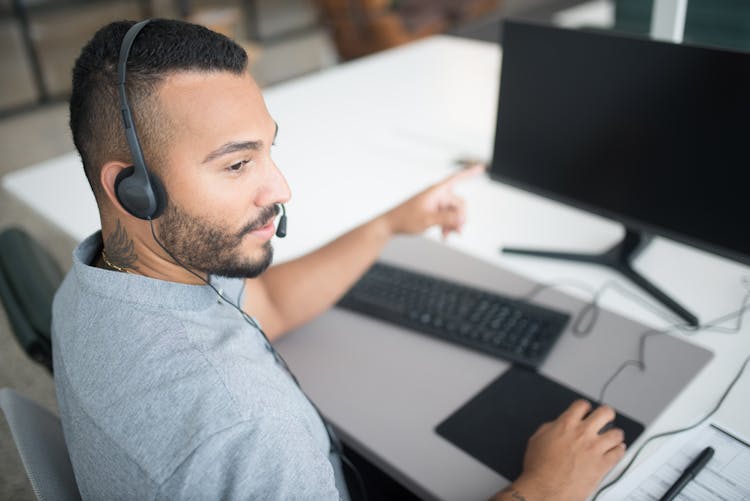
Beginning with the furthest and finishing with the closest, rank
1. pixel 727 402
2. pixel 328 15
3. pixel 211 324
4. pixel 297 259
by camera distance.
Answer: pixel 328 15 → pixel 297 259 → pixel 727 402 → pixel 211 324

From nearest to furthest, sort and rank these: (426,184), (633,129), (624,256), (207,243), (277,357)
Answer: (207,243)
(277,357)
(633,129)
(624,256)
(426,184)

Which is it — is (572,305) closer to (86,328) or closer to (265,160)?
(265,160)

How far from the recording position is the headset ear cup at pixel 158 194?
71 centimetres

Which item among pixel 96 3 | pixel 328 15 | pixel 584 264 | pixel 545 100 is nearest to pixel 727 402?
pixel 584 264

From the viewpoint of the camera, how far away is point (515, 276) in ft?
4.14

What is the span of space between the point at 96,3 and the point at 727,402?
5.08 meters

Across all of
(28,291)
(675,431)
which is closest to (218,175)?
(28,291)

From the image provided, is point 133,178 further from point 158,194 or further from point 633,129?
point 633,129

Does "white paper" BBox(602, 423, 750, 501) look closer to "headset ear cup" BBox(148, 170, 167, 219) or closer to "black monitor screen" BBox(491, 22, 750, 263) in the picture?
"black monitor screen" BBox(491, 22, 750, 263)

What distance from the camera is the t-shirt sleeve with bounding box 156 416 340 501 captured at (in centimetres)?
65

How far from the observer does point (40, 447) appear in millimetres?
817

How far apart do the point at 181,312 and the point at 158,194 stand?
0.14 meters

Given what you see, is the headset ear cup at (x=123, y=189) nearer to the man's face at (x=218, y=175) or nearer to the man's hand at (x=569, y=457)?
the man's face at (x=218, y=175)

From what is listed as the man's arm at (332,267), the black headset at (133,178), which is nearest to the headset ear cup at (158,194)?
the black headset at (133,178)
